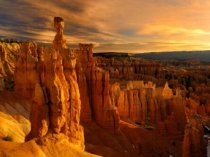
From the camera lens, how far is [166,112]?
5731 cm

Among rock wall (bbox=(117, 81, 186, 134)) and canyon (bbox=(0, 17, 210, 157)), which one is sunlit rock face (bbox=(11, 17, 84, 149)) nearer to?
canyon (bbox=(0, 17, 210, 157))

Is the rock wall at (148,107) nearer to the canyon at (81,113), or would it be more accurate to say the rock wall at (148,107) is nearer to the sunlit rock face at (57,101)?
the canyon at (81,113)

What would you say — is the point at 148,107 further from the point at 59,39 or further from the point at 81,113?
the point at 59,39

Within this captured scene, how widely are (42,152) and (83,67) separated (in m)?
23.3

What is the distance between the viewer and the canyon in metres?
21.9

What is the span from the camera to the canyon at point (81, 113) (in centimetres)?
2194

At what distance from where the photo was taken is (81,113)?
40.0m

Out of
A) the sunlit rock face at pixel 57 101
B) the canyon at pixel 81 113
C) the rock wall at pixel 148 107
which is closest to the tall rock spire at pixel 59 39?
the canyon at pixel 81 113

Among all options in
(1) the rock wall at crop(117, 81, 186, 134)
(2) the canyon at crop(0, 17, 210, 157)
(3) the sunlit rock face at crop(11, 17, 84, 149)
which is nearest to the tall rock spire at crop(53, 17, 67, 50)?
(2) the canyon at crop(0, 17, 210, 157)

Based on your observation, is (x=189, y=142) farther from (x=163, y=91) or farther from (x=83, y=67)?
(x=163, y=91)

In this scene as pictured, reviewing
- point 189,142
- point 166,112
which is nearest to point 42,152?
point 189,142

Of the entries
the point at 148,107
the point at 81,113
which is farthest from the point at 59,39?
the point at 148,107

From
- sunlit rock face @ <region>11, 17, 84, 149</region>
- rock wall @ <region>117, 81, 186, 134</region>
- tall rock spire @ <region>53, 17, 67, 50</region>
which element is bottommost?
rock wall @ <region>117, 81, 186, 134</region>

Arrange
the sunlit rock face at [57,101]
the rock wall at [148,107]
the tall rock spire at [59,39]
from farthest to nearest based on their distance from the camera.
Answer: the rock wall at [148,107], the tall rock spire at [59,39], the sunlit rock face at [57,101]
